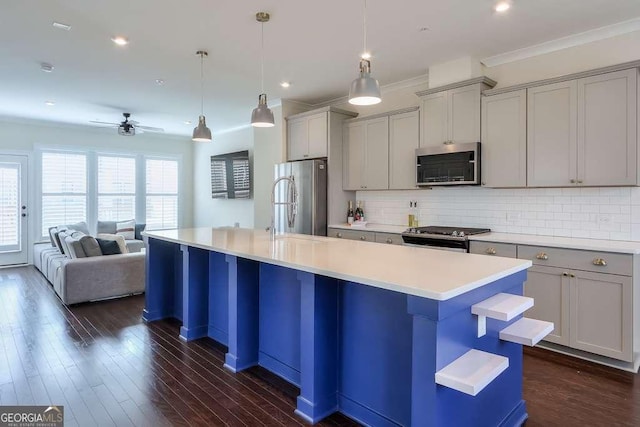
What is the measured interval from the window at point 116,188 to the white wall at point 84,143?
27cm

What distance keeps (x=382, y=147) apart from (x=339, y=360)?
316 cm

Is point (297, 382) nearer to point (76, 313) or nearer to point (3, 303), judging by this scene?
point (76, 313)

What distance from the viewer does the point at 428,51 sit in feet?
12.8

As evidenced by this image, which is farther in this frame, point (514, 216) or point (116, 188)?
point (116, 188)

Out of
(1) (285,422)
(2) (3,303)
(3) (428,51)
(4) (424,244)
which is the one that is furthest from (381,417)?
(2) (3,303)

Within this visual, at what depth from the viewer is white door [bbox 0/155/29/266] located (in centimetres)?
707

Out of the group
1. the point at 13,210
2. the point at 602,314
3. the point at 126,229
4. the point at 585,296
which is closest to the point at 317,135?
the point at 585,296

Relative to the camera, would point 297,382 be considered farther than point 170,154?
No

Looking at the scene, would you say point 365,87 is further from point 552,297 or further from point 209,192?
point 209,192

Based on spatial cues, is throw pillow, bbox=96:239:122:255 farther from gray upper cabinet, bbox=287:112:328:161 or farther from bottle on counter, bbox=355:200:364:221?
bottle on counter, bbox=355:200:364:221

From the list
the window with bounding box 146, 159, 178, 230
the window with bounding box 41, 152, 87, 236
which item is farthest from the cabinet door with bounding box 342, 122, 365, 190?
the window with bounding box 41, 152, 87, 236

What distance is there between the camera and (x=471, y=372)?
5.41ft

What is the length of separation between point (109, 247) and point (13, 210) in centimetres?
363

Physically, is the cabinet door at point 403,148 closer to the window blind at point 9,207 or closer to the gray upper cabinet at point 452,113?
the gray upper cabinet at point 452,113
